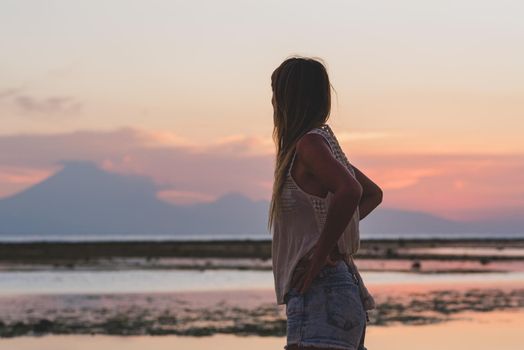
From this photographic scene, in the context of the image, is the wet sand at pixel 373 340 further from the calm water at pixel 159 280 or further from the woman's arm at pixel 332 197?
the calm water at pixel 159 280

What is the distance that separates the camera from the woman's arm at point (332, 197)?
366 cm

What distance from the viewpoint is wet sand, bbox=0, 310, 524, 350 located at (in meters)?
15.3

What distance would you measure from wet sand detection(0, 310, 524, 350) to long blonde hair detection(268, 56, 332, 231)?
11.3m

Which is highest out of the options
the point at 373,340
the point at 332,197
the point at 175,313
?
the point at 332,197

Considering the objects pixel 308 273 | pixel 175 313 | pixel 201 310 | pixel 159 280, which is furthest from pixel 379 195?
pixel 159 280

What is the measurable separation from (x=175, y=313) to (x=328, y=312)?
56.4 ft

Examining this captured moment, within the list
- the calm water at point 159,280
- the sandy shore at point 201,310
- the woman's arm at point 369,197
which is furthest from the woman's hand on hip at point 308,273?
the calm water at point 159,280

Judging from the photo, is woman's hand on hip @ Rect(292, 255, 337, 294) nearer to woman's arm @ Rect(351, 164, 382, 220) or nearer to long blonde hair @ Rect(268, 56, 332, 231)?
long blonde hair @ Rect(268, 56, 332, 231)

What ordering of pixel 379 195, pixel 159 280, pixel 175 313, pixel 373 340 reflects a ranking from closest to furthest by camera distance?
pixel 379 195 → pixel 373 340 → pixel 175 313 → pixel 159 280

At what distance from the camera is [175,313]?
813 inches

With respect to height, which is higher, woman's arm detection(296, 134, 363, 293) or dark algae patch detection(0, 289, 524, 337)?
woman's arm detection(296, 134, 363, 293)

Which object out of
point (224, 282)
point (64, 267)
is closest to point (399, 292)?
point (224, 282)

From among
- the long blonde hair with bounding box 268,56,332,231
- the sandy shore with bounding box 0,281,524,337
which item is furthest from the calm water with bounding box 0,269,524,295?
the long blonde hair with bounding box 268,56,332,231

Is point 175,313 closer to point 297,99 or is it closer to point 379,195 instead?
point 379,195
